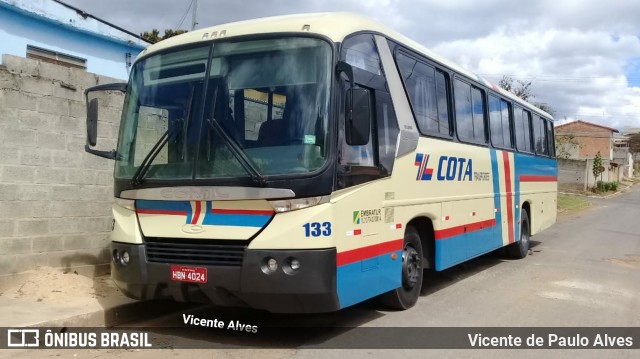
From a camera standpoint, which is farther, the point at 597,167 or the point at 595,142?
the point at 595,142

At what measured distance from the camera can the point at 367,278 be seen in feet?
18.1

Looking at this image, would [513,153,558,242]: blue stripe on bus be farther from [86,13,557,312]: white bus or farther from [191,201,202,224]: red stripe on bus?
[191,201,202,224]: red stripe on bus

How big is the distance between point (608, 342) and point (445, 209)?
2509mm

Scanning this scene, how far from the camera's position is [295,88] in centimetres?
517

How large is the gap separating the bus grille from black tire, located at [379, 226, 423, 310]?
7.31 feet

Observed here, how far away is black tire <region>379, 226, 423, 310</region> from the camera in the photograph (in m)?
6.56

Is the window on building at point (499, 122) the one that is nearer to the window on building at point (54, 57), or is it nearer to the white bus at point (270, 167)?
the white bus at point (270, 167)

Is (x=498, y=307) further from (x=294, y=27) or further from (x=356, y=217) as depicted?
(x=294, y=27)

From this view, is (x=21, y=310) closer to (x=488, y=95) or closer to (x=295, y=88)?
(x=295, y=88)

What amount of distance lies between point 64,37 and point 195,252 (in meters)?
9.26

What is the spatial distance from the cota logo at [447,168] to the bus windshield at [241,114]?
206 cm

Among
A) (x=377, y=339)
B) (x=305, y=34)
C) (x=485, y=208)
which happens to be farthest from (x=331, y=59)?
(x=485, y=208)

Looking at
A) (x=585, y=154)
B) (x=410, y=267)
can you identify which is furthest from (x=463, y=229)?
(x=585, y=154)

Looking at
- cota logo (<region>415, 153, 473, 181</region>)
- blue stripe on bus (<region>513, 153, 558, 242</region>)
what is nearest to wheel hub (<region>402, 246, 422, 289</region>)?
cota logo (<region>415, 153, 473, 181</region>)
